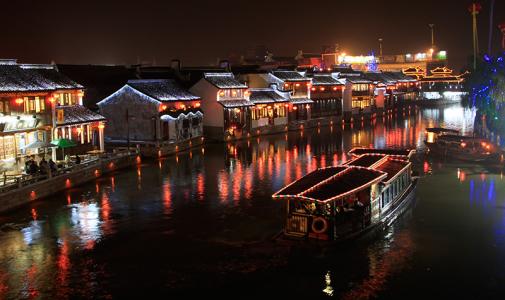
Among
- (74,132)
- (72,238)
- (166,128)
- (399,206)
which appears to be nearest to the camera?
(72,238)

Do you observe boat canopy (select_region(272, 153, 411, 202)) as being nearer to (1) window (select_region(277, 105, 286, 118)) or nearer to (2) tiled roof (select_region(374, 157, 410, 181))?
(2) tiled roof (select_region(374, 157, 410, 181))

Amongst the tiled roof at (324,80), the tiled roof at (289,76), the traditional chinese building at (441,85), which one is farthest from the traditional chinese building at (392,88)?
the tiled roof at (289,76)

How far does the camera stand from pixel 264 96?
8300 cm

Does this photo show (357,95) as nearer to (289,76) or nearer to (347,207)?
(289,76)

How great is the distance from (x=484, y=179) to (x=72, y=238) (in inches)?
1207

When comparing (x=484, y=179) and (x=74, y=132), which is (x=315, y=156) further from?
(x=74, y=132)

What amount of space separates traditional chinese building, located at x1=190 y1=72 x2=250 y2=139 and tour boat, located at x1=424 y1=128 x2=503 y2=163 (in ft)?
84.5

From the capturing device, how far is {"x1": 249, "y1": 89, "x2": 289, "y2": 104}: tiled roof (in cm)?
8034

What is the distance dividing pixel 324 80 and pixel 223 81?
29.4m

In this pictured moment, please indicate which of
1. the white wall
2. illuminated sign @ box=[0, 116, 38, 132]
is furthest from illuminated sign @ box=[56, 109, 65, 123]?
the white wall

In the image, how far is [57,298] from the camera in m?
21.2

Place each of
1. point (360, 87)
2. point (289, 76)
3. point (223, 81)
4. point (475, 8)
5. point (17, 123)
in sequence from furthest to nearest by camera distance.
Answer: point (360, 87) < point (289, 76) < point (475, 8) < point (223, 81) < point (17, 123)

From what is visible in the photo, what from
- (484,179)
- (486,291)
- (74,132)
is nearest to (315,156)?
(484,179)

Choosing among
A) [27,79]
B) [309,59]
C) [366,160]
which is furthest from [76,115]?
[309,59]
